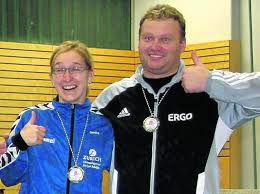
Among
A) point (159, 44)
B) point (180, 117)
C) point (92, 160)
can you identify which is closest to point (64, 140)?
point (92, 160)

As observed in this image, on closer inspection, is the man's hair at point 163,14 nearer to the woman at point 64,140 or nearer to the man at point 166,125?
the man at point 166,125

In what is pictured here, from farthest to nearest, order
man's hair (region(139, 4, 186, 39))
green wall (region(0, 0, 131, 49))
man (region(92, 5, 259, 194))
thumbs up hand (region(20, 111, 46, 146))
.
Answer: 1. green wall (region(0, 0, 131, 49))
2. man's hair (region(139, 4, 186, 39))
3. man (region(92, 5, 259, 194))
4. thumbs up hand (region(20, 111, 46, 146))

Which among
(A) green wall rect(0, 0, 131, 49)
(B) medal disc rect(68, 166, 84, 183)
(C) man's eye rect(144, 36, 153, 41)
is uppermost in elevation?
(A) green wall rect(0, 0, 131, 49)

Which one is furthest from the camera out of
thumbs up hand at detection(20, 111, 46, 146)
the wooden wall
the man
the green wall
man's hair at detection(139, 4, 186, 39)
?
the green wall

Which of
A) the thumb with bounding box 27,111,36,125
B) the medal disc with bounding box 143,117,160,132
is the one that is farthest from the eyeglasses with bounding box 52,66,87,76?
the medal disc with bounding box 143,117,160,132

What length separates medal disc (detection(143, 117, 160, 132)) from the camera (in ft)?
10.8

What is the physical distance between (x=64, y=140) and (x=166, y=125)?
0.64 metres

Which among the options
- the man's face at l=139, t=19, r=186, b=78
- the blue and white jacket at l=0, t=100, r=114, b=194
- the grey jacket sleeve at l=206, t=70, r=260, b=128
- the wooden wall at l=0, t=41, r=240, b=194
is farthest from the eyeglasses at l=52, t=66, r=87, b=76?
the wooden wall at l=0, t=41, r=240, b=194

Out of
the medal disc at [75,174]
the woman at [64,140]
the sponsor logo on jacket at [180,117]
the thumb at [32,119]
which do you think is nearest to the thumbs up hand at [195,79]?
the sponsor logo on jacket at [180,117]

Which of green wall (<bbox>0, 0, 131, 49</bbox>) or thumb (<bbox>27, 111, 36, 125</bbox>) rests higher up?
green wall (<bbox>0, 0, 131, 49</bbox>)

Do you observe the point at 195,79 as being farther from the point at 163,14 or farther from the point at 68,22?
the point at 68,22

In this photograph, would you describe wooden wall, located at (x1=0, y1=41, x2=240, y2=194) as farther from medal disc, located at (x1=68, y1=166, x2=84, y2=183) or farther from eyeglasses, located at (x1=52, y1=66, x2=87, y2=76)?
medal disc, located at (x1=68, y1=166, x2=84, y2=183)

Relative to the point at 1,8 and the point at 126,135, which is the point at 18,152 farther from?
the point at 1,8

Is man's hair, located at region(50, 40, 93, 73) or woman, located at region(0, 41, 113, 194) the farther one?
man's hair, located at region(50, 40, 93, 73)
